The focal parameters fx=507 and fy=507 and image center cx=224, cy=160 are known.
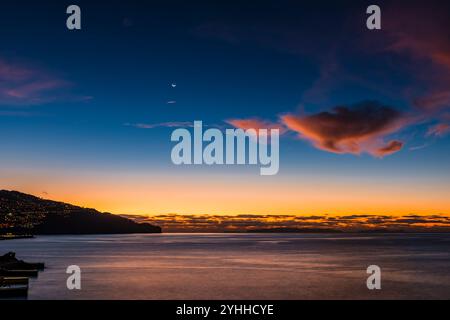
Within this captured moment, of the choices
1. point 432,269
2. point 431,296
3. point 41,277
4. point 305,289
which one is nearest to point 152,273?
point 41,277

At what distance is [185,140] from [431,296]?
44.9 m

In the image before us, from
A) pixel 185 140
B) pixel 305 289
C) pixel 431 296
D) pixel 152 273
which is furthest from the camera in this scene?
pixel 152 273

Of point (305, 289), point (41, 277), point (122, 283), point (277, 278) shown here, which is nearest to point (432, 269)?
point (277, 278)

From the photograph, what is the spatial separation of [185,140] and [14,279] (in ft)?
111

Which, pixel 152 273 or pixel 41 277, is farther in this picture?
pixel 152 273

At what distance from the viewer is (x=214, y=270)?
100125 mm

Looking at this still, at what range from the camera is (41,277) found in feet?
269
